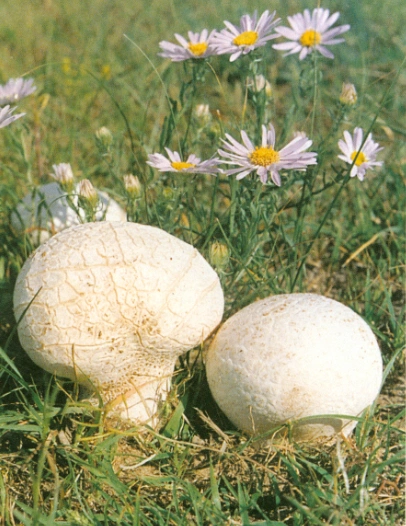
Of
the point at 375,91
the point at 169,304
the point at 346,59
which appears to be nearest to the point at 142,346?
the point at 169,304

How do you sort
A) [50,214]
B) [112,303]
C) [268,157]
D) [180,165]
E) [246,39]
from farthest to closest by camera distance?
[50,214] < [246,39] < [180,165] < [268,157] < [112,303]

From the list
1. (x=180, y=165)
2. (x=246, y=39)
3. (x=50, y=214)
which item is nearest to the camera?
(x=180, y=165)

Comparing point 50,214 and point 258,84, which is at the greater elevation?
point 258,84

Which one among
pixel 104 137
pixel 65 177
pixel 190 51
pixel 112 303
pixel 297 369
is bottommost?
pixel 297 369

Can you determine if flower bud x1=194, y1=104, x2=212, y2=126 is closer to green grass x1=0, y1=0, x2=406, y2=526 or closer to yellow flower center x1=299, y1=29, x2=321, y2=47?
green grass x1=0, y1=0, x2=406, y2=526

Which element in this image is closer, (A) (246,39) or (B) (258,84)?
(A) (246,39)

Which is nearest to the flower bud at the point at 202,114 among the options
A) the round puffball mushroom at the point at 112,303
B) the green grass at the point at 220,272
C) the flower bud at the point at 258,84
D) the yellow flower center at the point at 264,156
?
the green grass at the point at 220,272

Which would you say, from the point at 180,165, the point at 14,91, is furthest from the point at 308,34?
the point at 14,91

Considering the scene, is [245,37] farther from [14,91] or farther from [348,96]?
[14,91]

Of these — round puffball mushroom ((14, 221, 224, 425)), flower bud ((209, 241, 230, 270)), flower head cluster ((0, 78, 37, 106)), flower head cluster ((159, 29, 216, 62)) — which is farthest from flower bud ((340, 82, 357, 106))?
flower head cluster ((0, 78, 37, 106))
